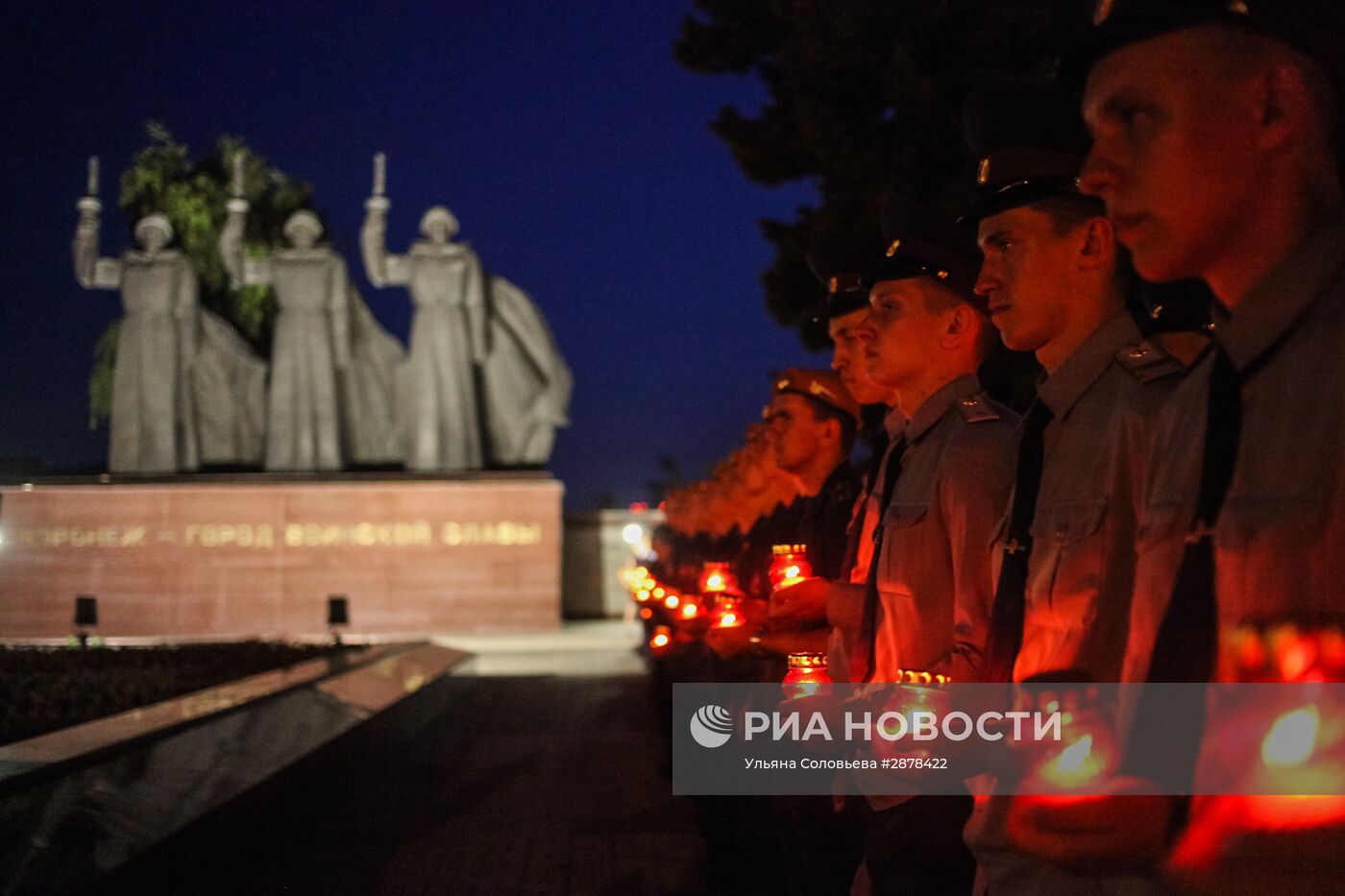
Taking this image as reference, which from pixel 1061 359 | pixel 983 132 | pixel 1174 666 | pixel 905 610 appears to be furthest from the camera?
pixel 905 610

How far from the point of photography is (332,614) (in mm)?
15602

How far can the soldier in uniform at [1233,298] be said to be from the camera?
123 centimetres

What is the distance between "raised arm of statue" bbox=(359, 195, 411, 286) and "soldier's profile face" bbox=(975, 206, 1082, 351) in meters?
19.9

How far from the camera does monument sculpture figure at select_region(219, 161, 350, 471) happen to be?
21.5 meters

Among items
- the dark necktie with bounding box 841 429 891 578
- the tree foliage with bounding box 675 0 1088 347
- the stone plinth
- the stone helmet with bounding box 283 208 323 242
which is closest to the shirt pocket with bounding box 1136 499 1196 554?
the dark necktie with bounding box 841 429 891 578

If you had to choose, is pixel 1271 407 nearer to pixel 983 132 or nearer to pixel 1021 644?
pixel 1021 644

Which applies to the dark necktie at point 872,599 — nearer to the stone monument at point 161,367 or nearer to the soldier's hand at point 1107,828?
the soldier's hand at point 1107,828

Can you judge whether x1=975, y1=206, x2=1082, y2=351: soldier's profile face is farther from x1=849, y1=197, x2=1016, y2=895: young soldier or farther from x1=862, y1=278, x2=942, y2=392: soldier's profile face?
x1=862, y1=278, x2=942, y2=392: soldier's profile face

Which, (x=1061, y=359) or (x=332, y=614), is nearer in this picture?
(x=1061, y=359)

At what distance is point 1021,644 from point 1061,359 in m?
0.54

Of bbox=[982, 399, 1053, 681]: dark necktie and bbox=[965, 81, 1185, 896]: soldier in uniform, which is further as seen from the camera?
bbox=[982, 399, 1053, 681]: dark necktie

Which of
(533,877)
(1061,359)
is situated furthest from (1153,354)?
(533,877)

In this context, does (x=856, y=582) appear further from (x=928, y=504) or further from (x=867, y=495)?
(x=928, y=504)
